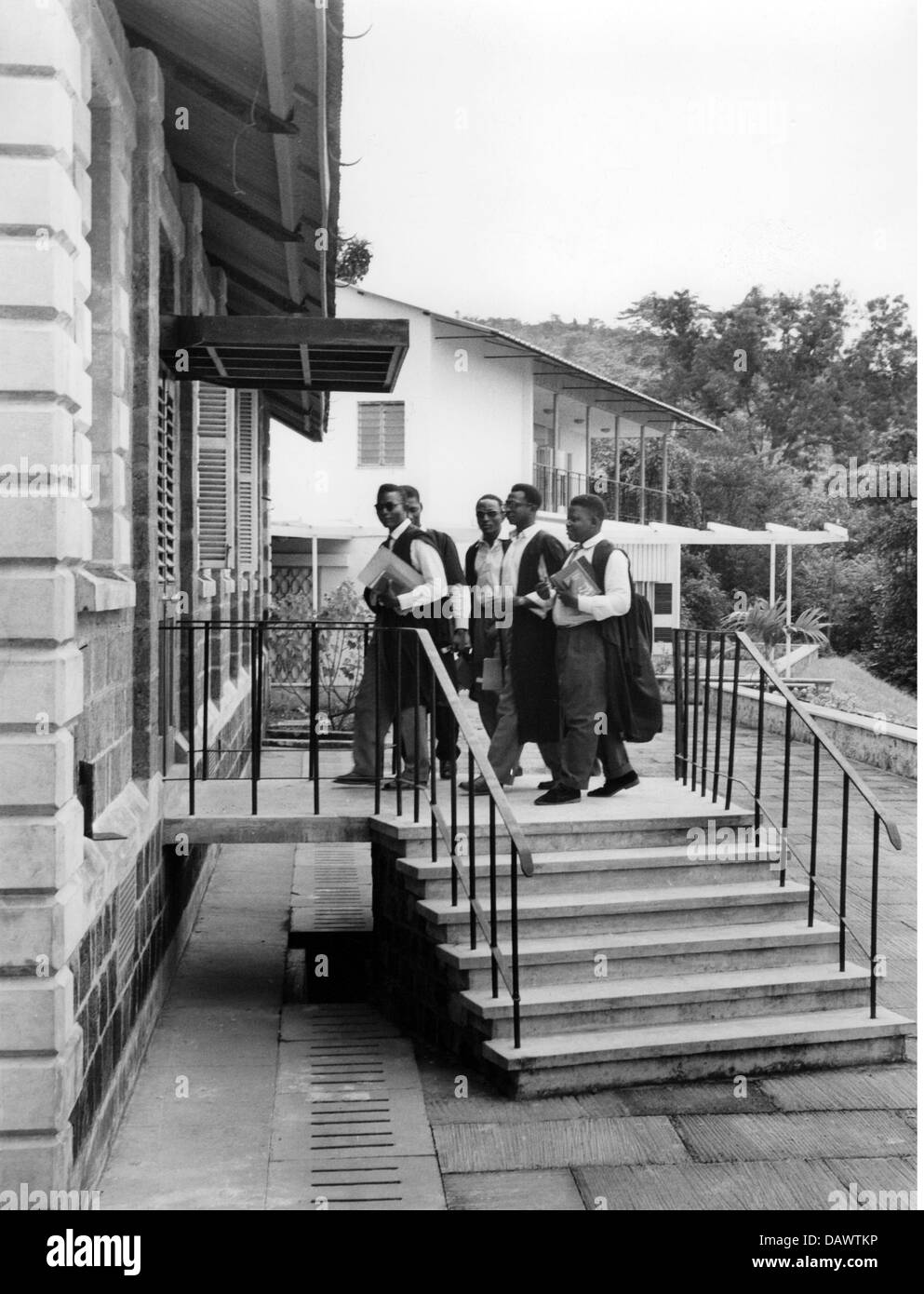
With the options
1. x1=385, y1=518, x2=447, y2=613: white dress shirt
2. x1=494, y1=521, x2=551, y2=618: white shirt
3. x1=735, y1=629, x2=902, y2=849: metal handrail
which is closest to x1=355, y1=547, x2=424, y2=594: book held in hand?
x1=385, y1=518, x2=447, y2=613: white dress shirt

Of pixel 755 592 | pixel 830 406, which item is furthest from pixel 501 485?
pixel 830 406

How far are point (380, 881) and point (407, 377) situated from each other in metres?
21.7

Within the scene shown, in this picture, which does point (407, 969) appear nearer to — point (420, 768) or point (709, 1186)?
point (420, 768)

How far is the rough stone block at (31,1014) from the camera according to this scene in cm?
411

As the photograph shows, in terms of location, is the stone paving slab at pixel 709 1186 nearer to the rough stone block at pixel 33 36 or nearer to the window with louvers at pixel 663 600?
the rough stone block at pixel 33 36

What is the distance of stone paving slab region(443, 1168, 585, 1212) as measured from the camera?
499 centimetres

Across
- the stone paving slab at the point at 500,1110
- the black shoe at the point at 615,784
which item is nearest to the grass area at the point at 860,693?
the black shoe at the point at 615,784

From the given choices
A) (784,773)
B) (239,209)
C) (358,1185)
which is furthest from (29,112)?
(239,209)

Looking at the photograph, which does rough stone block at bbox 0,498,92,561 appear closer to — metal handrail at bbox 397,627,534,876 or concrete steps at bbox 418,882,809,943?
metal handrail at bbox 397,627,534,876

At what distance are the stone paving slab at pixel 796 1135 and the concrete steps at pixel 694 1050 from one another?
37 centimetres

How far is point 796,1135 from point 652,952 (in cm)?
114

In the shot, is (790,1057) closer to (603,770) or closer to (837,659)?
(603,770)
